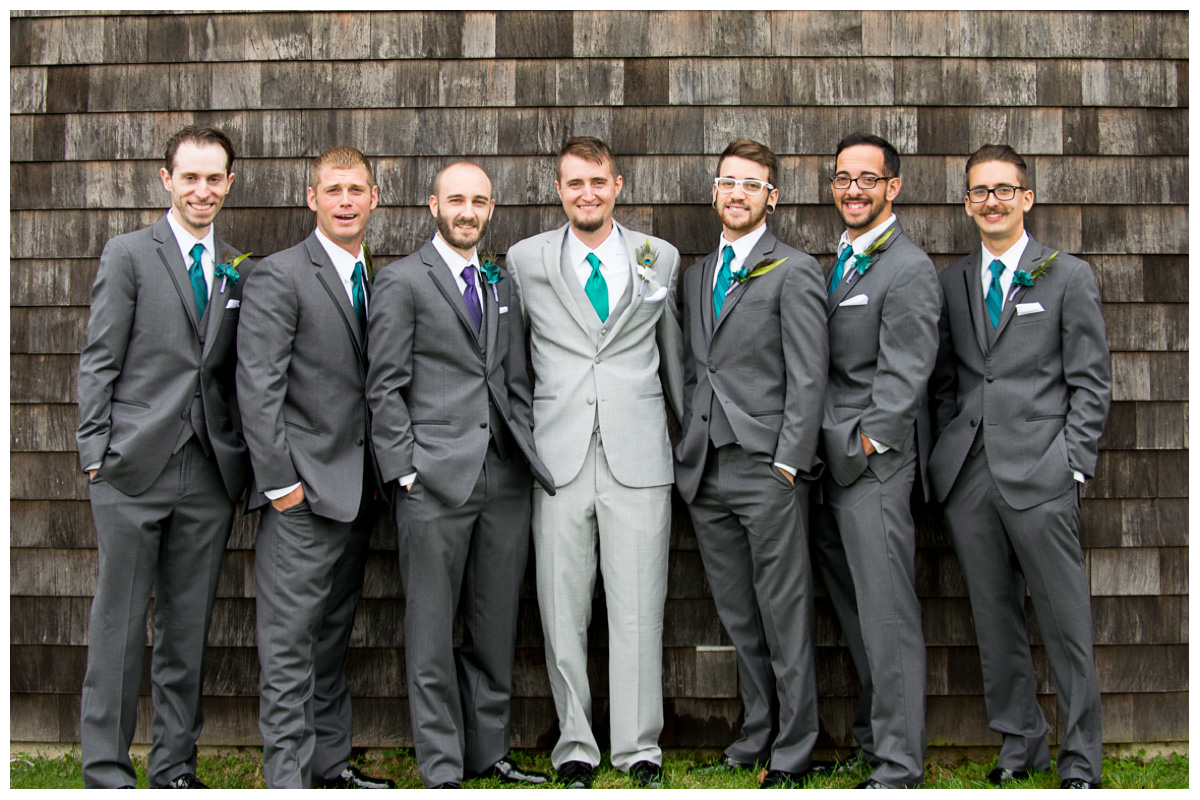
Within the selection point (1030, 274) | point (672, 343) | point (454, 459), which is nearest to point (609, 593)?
point (454, 459)

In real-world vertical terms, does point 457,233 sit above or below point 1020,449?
above

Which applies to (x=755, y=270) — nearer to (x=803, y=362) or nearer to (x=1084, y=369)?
(x=803, y=362)

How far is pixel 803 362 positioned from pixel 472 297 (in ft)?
3.81

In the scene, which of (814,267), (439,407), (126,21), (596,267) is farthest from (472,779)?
(126,21)

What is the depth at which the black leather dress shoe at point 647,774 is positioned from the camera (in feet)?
10.4

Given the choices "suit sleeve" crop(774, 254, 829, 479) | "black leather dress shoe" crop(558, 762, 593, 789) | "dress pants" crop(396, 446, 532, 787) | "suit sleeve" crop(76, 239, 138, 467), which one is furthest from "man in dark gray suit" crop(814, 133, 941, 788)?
"suit sleeve" crop(76, 239, 138, 467)

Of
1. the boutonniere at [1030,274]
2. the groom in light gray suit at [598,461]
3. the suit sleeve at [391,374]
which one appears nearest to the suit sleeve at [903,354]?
the boutonniere at [1030,274]

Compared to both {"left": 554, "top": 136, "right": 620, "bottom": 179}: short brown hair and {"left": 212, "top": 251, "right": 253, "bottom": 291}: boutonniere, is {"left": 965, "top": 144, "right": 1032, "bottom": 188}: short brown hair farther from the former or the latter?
{"left": 212, "top": 251, "right": 253, "bottom": 291}: boutonniere

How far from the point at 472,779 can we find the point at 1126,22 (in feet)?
12.9

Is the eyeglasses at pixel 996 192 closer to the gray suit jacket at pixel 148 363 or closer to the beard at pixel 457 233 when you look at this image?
the beard at pixel 457 233

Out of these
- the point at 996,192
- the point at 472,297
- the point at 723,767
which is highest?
the point at 996,192

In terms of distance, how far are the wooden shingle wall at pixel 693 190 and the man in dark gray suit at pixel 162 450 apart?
21.5 inches

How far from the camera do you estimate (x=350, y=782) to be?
3.23 m
